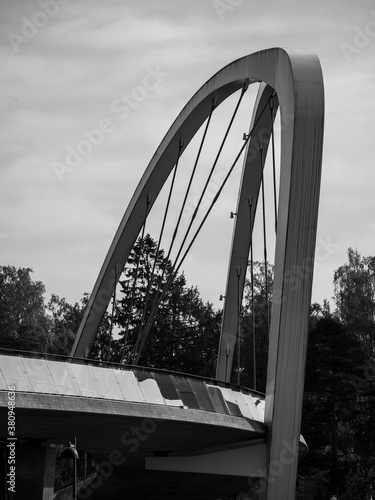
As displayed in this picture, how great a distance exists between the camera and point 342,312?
7419 cm

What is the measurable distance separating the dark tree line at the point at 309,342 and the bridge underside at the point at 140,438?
10279 mm

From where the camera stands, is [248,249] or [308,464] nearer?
[248,249]

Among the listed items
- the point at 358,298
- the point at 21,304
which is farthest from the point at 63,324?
the point at 358,298

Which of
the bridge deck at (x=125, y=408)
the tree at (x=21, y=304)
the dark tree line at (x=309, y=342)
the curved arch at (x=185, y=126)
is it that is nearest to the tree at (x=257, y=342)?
the dark tree line at (x=309, y=342)

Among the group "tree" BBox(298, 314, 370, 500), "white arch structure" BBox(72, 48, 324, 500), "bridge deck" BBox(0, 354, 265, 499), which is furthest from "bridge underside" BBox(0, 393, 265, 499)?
"tree" BBox(298, 314, 370, 500)

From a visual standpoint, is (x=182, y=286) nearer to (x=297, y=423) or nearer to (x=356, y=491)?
(x=356, y=491)

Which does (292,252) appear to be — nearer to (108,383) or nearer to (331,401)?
(108,383)

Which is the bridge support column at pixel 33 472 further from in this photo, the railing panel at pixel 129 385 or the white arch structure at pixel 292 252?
the white arch structure at pixel 292 252

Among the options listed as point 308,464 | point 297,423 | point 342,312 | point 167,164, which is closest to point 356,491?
point 308,464

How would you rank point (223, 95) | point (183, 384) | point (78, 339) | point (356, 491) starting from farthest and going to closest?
1. point (356, 491)
2. point (78, 339)
3. point (223, 95)
4. point (183, 384)

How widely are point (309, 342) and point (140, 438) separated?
123 feet

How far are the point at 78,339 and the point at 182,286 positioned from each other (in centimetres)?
4379

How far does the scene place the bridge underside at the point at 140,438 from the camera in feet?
71.6

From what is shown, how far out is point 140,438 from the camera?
84.8ft
